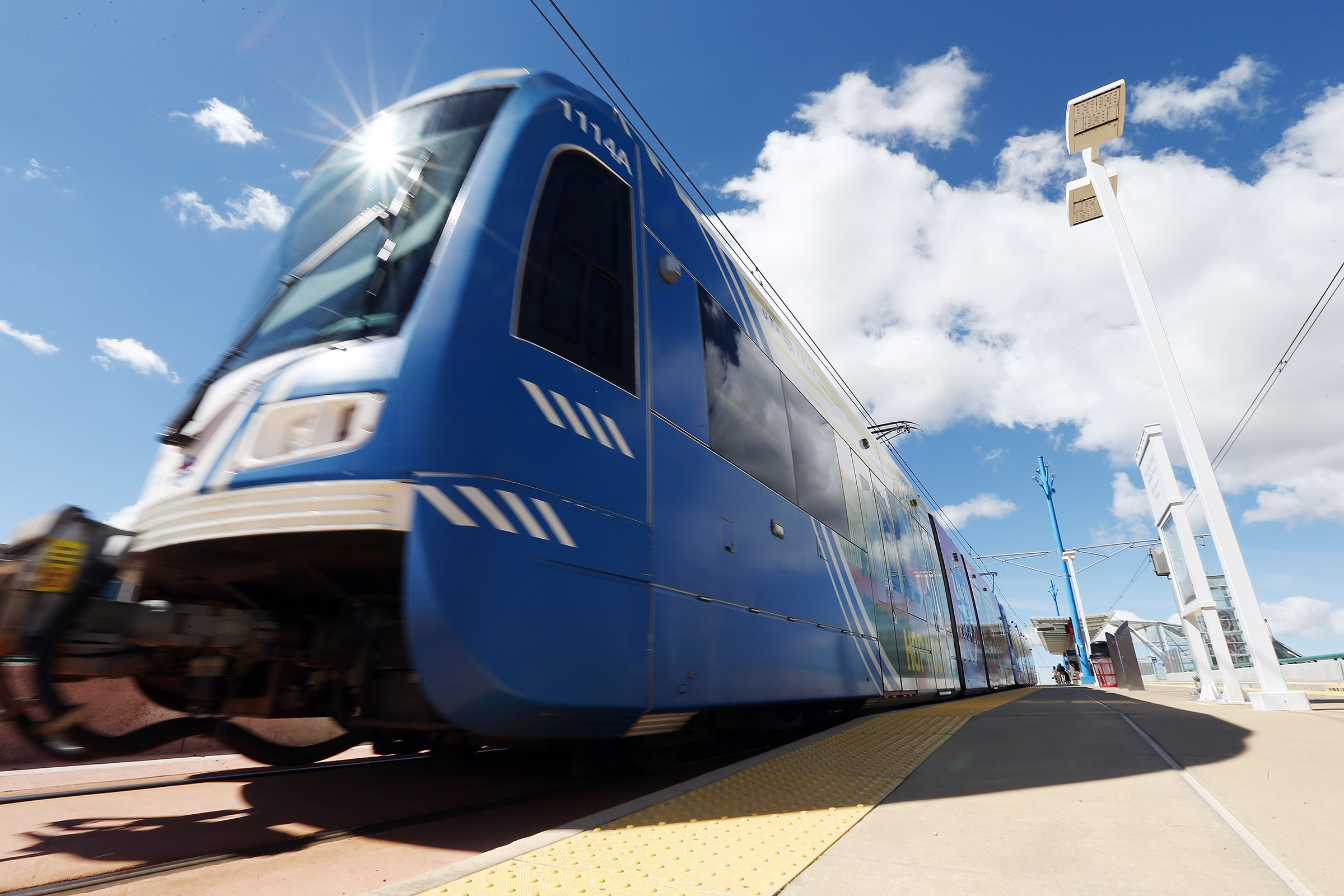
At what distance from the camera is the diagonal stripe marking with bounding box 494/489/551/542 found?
239cm

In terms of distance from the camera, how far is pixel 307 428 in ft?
7.86

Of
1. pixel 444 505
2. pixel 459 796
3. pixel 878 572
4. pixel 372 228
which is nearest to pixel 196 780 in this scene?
pixel 459 796

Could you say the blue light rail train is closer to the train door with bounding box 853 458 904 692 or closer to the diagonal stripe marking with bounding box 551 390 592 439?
the diagonal stripe marking with bounding box 551 390 592 439

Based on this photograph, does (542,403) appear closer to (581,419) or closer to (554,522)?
(581,419)

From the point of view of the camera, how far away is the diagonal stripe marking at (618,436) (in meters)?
2.94

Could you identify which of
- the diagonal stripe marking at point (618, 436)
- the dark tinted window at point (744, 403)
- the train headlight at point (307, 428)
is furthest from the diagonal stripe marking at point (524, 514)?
the dark tinted window at point (744, 403)

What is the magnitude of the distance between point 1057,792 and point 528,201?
3.53 m

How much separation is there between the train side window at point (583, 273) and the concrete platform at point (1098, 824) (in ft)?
7.00

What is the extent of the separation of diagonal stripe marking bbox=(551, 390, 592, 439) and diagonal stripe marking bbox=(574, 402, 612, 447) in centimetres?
4

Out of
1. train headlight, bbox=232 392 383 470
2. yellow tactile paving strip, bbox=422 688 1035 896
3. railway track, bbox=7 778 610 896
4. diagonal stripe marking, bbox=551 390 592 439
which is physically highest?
diagonal stripe marking, bbox=551 390 592 439

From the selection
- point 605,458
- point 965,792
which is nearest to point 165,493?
point 605,458

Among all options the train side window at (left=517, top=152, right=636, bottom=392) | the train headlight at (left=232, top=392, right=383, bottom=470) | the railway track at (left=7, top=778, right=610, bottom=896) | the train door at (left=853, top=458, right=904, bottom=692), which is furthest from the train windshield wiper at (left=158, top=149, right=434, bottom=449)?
A: the train door at (left=853, top=458, right=904, bottom=692)

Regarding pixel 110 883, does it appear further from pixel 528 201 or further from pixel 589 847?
pixel 528 201

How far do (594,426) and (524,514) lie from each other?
1.92 ft
